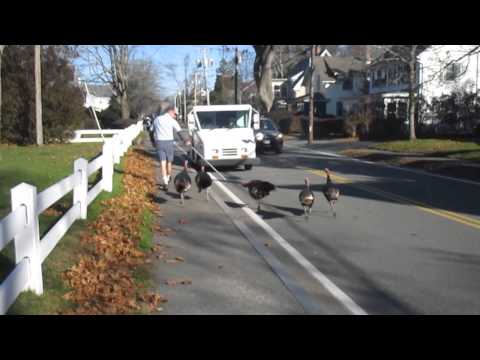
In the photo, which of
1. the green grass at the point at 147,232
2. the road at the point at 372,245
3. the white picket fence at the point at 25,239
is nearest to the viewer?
the white picket fence at the point at 25,239

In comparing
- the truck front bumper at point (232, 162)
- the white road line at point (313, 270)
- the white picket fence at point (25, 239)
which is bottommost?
the white road line at point (313, 270)

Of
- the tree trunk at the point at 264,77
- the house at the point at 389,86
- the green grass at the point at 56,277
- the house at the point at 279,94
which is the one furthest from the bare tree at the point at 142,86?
the green grass at the point at 56,277

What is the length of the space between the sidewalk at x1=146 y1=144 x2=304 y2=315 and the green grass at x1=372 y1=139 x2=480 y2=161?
15.1 m

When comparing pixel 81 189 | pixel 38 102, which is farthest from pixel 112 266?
pixel 38 102

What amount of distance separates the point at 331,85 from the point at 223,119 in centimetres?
5128

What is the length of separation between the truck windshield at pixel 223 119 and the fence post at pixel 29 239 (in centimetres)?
1475

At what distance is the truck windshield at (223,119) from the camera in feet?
66.6

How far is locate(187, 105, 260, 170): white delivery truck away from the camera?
731 inches

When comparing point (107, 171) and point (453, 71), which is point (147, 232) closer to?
point (107, 171)

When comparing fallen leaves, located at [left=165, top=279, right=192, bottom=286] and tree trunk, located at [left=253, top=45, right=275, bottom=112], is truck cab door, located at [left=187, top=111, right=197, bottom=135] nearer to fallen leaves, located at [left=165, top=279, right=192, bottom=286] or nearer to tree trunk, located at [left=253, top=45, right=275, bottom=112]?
fallen leaves, located at [left=165, top=279, right=192, bottom=286]

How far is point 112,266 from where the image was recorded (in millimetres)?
7012

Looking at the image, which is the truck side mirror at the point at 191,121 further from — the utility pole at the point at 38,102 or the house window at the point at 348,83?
the house window at the point at 348,83

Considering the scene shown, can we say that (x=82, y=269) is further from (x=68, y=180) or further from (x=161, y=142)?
(x=161, y=142)
